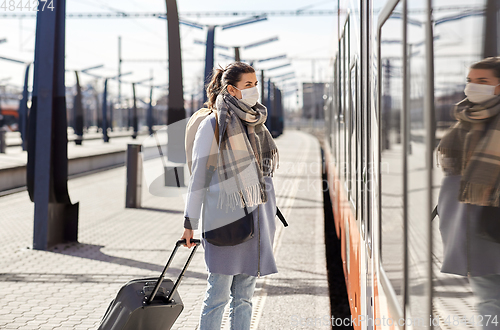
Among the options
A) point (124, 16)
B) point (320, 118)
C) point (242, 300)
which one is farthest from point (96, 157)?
point (320, 118)

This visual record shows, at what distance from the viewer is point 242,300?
2.99m

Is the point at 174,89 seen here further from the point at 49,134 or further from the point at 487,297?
the point at 487,297

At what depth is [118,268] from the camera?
19.6 feet

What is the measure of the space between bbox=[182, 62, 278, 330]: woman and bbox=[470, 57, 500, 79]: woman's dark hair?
1.48 m

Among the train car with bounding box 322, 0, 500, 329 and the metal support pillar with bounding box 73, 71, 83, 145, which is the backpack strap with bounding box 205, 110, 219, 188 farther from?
the metal support pillar with bounding box 73, 71, 83, 145

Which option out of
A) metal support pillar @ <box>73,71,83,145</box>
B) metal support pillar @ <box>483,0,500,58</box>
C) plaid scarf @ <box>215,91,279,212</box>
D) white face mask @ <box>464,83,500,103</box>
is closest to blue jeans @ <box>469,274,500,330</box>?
white face mask @ <box>464,83,500,103</box>

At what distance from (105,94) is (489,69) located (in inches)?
1104

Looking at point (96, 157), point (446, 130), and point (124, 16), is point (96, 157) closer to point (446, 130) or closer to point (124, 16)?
point (124, 16)

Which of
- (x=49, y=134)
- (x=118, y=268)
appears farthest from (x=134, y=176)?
Answer: (x=118, y=268)

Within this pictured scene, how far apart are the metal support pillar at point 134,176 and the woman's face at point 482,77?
9.17m

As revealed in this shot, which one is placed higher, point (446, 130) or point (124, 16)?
point (124, 16)

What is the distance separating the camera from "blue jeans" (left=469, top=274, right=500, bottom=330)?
1501 mm

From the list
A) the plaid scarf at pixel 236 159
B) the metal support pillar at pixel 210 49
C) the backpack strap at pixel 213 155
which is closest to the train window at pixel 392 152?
the plaid scarf at pixel 236 159

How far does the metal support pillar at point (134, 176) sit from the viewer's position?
33.7 feet
